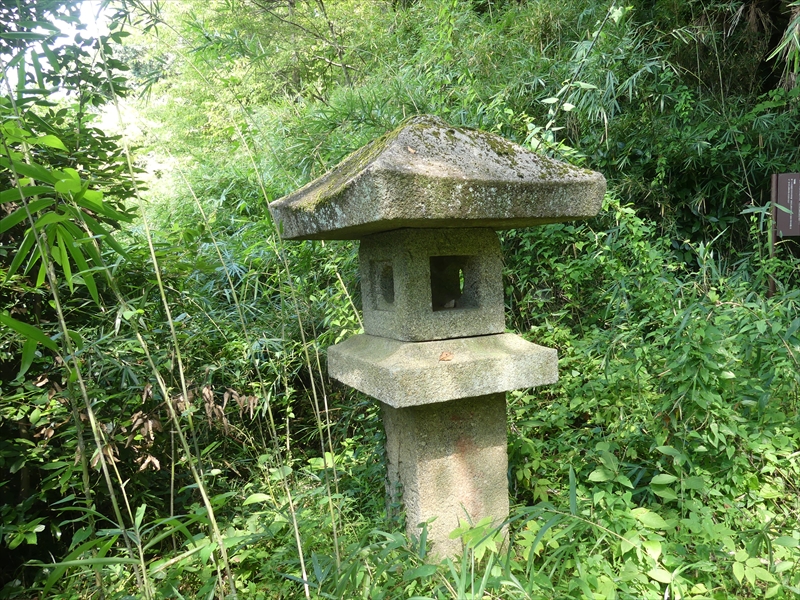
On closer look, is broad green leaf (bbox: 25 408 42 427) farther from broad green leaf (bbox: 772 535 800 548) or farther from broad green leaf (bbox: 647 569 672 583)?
broad green leaf (bbox: 772 535 800 548)

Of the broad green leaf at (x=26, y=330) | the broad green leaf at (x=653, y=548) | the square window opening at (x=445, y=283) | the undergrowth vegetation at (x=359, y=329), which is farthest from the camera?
the square window opening at (x=445, y=283)

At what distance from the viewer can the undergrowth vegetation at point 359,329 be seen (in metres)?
1.27

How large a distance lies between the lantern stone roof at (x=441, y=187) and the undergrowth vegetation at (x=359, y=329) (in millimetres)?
236

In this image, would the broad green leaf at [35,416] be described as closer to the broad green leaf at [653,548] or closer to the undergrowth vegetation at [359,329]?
the undergrowth vegetation at [359,329]

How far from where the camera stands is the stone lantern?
1454 mm

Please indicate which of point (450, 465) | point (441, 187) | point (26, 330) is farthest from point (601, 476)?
point (26, 330)

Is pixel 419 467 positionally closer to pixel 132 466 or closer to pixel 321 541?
pixel 321 541

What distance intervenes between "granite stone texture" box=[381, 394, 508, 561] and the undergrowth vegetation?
0.41 feet

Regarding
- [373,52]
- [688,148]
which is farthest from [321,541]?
[373,52]

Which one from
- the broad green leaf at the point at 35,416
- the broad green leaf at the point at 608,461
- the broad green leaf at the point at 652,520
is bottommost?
the broad green leaf at the point at 652,520

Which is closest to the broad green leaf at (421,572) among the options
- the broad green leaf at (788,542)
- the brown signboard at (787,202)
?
the broad green leaf at (788,542)

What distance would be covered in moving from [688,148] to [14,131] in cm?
353

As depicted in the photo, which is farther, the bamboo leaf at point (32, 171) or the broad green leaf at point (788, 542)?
the broad green leaf at point (788, 542)

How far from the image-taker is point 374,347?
6.12 ft
